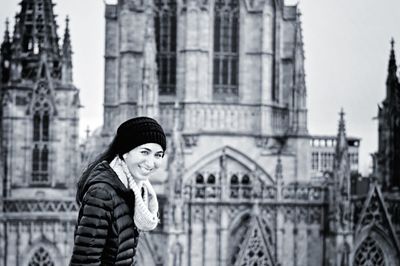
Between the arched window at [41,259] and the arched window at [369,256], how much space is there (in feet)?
36.1

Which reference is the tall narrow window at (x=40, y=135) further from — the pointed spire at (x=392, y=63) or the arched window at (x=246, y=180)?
the pointed spire at (x=392, y=63)

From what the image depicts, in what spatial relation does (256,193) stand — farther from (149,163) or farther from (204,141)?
(149,163)

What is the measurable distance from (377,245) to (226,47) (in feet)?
32.0

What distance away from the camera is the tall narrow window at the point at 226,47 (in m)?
→ 38.9

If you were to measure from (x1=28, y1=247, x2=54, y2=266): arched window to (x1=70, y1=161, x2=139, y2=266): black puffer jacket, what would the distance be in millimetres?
29089

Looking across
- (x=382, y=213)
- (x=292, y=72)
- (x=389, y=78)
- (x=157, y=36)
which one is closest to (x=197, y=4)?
(x=157, y=36)

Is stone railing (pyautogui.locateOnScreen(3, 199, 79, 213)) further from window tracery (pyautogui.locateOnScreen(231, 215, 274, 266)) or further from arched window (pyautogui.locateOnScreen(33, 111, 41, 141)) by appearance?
window tracery (pyautogui.locateOnScreen(231, 215, 274, 266))

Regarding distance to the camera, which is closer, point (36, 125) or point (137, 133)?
point (137, 133)

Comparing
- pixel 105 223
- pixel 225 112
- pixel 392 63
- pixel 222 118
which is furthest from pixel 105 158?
pixel 392 63

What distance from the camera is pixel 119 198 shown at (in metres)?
6.14

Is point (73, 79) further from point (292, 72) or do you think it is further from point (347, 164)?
point (347, 164)

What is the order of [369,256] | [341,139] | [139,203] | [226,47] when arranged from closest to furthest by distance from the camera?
[139,203], [369,256], [341,139], [226,47]

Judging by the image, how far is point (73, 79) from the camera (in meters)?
38.2

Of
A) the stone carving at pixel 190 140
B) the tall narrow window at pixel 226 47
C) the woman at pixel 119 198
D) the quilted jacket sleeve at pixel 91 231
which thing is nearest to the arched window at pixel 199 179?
the stone carving at pixel 190 140
